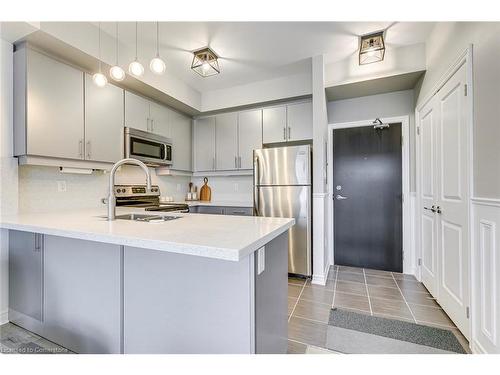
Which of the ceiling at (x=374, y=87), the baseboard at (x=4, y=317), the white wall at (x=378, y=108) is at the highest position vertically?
the ceiling at (x=374, y=87)

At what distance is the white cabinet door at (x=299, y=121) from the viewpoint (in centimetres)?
326

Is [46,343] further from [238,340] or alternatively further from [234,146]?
[234,146]

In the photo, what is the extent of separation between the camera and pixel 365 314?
2.04 meters

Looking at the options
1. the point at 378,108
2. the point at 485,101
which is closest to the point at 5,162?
the point at 485,101

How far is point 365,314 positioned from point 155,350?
1.74 meters

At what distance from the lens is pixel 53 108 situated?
2.04 metres

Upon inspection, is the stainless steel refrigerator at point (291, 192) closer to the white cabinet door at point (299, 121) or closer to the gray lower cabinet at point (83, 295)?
the white cabinet door at point (299, 121)

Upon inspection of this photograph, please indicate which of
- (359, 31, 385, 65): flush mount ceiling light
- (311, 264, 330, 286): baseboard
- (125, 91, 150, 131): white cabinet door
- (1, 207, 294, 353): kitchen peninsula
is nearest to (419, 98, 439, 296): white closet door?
(359, 31, 385, 65): flush mount ceiling light

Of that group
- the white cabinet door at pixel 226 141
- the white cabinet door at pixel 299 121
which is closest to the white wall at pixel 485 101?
the white cabinet door at pixel 299 121

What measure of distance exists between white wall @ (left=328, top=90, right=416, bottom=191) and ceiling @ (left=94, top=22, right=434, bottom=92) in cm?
67

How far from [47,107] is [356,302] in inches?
130

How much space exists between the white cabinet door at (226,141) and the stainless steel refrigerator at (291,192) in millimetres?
661

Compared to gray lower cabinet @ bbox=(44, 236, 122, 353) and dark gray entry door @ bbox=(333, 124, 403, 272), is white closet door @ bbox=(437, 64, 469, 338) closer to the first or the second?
dark gray entry door @ bbox=(333, 124, 403, 272)
